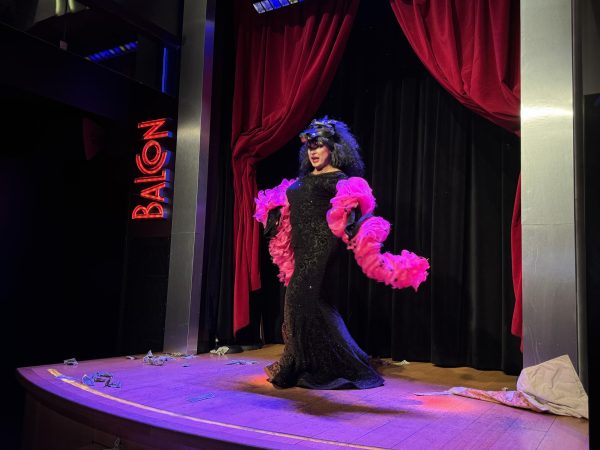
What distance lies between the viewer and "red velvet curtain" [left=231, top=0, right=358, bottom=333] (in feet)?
13.4

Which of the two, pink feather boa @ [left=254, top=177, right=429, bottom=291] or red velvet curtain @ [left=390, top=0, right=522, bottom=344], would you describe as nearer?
pink feather boa @ [left=254, top=177, right=429, bottom=291]

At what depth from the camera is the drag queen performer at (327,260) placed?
2943mm

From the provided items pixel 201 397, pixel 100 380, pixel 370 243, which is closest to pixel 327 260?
pixel 370 243

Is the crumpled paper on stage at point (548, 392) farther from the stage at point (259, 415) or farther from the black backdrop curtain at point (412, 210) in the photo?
the black backdrop curtain at point (412, 210)

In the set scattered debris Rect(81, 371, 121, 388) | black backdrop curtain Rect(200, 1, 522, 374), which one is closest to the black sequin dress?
black backdrop curtain Rect(200, 1, 522, 374)

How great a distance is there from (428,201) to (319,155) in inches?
45.8

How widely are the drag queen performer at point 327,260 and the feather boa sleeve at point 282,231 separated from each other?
7cm

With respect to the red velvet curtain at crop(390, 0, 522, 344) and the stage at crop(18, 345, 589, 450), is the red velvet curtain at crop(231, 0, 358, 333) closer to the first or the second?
the red velvet curtain at crop(390, 0, 522, 344)

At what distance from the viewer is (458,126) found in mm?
3844

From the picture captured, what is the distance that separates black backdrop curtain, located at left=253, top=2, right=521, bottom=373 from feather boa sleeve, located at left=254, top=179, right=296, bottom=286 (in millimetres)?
696

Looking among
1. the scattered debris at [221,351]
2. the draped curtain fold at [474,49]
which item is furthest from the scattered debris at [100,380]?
the draped curtain fold at [474,49]

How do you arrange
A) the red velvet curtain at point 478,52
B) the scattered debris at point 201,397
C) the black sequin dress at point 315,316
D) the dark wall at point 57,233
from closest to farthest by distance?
the scattered debris at point 201,397
the black sequin dress at point 315,316
the red velvet curtain at point 478,52
the dark wall at point 57,233

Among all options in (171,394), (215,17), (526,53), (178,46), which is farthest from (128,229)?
(526,53)

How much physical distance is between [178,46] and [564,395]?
420cm
